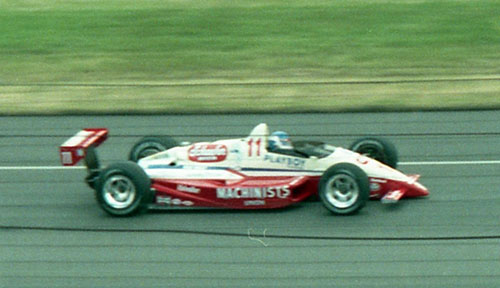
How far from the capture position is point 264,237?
855 cm

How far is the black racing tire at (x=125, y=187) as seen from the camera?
917 cm

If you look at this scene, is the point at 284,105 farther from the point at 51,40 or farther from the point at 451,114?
the point at 51,40

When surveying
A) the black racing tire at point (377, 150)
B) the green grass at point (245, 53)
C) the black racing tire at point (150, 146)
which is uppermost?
the green grass at point (245, 53)

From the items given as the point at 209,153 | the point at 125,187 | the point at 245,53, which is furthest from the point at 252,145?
the point at 245,53

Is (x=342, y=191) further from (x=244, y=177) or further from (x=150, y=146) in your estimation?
(x=150, y=146)

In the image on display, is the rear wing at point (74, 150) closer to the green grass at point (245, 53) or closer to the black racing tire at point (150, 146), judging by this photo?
the black racing tire at point (150, 146)

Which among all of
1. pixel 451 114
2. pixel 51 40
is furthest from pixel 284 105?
pixel 51 40

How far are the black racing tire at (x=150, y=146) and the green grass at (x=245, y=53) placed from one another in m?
3.44

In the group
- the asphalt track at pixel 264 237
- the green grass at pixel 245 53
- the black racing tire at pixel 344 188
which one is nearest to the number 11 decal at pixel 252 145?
the asphalt track at pixel 264 237

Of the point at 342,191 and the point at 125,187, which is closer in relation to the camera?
the point at 342,191

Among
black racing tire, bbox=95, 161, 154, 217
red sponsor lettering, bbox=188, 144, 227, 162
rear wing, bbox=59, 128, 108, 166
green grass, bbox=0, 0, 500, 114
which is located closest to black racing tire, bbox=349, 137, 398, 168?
red sponsor lettering, bbox=188, 144, 227, 162

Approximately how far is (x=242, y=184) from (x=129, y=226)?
1120mm

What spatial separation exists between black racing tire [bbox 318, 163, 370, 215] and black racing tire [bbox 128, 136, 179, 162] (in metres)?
2.04

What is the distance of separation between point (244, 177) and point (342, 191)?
3.19 feet
